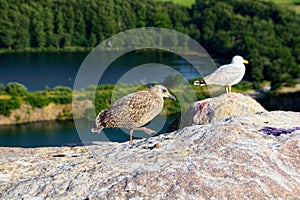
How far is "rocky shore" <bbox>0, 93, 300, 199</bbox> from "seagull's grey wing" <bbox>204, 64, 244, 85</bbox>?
3.34 m

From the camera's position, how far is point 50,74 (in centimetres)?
7712

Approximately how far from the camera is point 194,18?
107875mm

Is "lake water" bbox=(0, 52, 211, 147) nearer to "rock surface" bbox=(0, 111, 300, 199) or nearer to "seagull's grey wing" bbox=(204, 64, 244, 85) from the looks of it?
"seagull's grey wing" bbox=(204, 64, 244, 85)

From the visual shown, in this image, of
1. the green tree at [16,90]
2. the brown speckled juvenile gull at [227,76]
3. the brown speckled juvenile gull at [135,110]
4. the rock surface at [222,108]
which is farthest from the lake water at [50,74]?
the brown speckled juvenile gull at [135,110]

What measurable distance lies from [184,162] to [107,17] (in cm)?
9772

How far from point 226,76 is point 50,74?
66.3 m

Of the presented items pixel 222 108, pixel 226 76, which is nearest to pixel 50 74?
pixel 226 76

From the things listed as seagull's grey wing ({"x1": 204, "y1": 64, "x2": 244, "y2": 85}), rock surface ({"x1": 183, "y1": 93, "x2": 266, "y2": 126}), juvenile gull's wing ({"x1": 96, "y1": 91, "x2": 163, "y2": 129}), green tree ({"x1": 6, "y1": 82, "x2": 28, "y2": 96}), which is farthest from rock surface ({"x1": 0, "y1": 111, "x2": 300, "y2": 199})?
green tree ({"x1": 6, "y1": 82, "x2": 28, "y2": 96})

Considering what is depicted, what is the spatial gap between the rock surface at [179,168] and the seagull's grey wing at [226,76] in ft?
10.9

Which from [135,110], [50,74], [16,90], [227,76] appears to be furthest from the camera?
[50,74]

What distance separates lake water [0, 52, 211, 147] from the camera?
43.3 m

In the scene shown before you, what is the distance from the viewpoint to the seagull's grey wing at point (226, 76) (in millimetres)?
12820

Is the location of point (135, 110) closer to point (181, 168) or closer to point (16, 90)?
point (181, 168)

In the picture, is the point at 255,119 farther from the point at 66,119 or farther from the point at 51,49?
the point at 51,49
